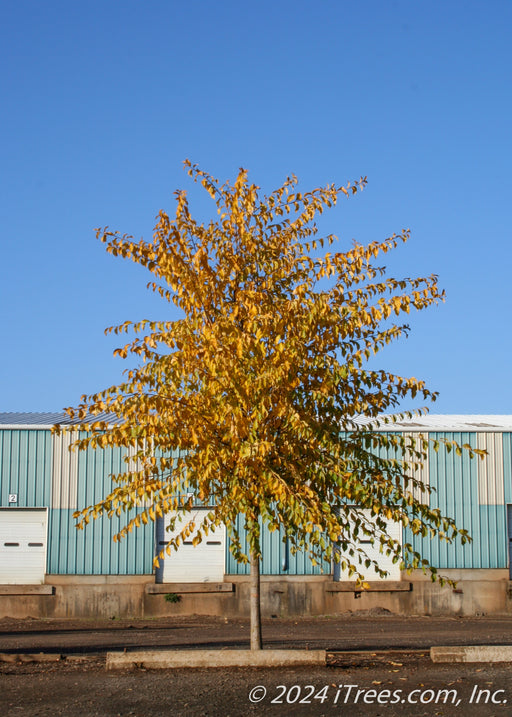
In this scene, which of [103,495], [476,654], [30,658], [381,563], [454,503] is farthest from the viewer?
[381,563]

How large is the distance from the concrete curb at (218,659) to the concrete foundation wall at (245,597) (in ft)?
39.4

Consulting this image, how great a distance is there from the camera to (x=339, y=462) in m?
10.2

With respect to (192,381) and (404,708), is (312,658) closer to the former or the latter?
(404,708)

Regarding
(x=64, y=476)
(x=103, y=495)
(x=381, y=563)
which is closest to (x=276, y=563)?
(x=381, y=563)

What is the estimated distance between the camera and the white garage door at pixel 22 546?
22.4 m

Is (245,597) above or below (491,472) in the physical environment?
below

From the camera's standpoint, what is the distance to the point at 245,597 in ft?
73.2

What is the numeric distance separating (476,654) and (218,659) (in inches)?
138

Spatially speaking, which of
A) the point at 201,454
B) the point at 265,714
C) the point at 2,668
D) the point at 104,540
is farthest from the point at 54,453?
the point at 265,714

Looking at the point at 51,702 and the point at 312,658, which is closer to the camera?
the point at 51,702

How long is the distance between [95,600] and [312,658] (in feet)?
42.9

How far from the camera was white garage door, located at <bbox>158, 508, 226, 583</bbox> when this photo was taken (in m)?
22.6

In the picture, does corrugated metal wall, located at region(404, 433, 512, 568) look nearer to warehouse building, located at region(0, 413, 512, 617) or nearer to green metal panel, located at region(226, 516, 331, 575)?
warehouse building, located at region(0, 413, 512, 617)

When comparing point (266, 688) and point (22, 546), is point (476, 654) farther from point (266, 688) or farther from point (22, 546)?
point (22, 546)
